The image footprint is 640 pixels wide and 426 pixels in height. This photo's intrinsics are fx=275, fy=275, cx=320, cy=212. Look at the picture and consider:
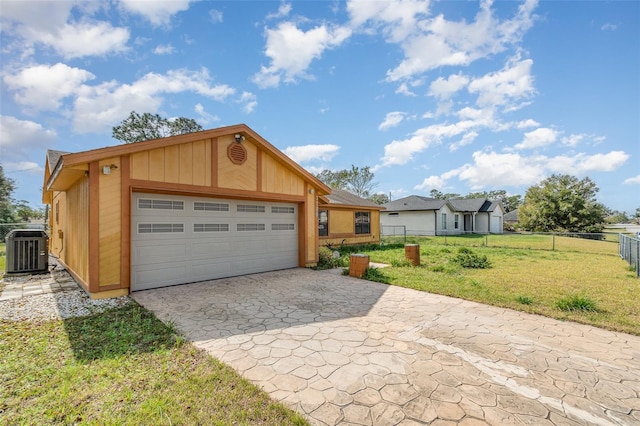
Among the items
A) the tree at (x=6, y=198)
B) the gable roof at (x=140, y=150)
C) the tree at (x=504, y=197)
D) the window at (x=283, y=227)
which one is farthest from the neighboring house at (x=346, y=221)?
the tree at (x=504, y=197)

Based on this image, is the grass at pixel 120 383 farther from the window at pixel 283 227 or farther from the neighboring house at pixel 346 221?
the neighboring house at pixel 346 221

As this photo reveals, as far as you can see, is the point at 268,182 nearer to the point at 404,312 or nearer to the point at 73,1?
the point at 404,312

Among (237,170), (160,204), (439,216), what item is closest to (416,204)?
(439,216)

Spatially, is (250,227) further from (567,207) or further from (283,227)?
(567,207)

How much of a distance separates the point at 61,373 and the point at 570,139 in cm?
2279

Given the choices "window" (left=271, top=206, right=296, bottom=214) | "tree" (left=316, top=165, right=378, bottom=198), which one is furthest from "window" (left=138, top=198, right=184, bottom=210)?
"tree" (left=316, top=165, right=378, bottom=198)

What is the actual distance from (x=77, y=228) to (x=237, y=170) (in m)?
4.23

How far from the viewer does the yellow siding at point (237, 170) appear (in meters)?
7.36

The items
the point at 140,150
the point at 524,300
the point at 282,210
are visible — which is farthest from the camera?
the point at 282,210

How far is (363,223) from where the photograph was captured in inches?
695

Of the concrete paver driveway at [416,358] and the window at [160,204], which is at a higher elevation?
the window at [160,204]

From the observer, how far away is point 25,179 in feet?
87.7

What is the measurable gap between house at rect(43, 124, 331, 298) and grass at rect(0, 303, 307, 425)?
2.32 metres

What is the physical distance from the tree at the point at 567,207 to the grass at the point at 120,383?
34.2 meters
